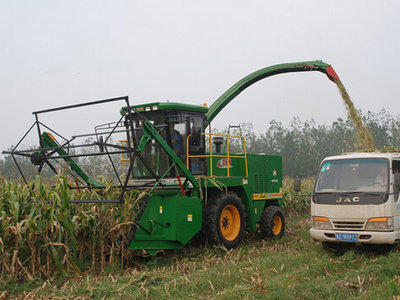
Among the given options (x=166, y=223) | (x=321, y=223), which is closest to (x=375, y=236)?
(x=321, y=223)

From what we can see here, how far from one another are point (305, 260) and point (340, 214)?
39.7 inches

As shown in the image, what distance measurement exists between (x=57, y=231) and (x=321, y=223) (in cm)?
431

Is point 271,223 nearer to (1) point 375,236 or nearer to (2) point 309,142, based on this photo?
(1) point 375,236

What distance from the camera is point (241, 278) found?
5551 millimetres

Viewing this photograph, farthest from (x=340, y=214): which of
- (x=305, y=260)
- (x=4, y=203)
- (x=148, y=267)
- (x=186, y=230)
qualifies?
(x=4, y=203)

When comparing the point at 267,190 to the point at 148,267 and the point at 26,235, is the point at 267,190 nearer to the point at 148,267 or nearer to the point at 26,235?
the point at 148,267

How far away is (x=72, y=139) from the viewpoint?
6.88 metres

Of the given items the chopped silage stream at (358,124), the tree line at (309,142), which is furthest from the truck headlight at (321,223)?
the tree line at (309,142)

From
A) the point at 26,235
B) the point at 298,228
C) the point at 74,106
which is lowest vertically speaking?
the point at 298,228

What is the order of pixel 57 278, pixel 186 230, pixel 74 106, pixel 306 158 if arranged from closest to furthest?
pixel 57 278, pixel 74 106, pixel 186 230, pixel 306 158

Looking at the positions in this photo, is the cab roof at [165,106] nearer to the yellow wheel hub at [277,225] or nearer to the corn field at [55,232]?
the corn field at [55,232]

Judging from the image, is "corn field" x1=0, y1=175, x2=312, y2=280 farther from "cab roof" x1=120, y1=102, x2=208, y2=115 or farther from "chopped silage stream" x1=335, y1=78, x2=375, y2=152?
"chopped silage stream" x1=335, y1=78, x2=375, y2=152

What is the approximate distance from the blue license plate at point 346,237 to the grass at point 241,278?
0.21 meters

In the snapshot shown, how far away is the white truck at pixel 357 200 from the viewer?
21.4 ft
